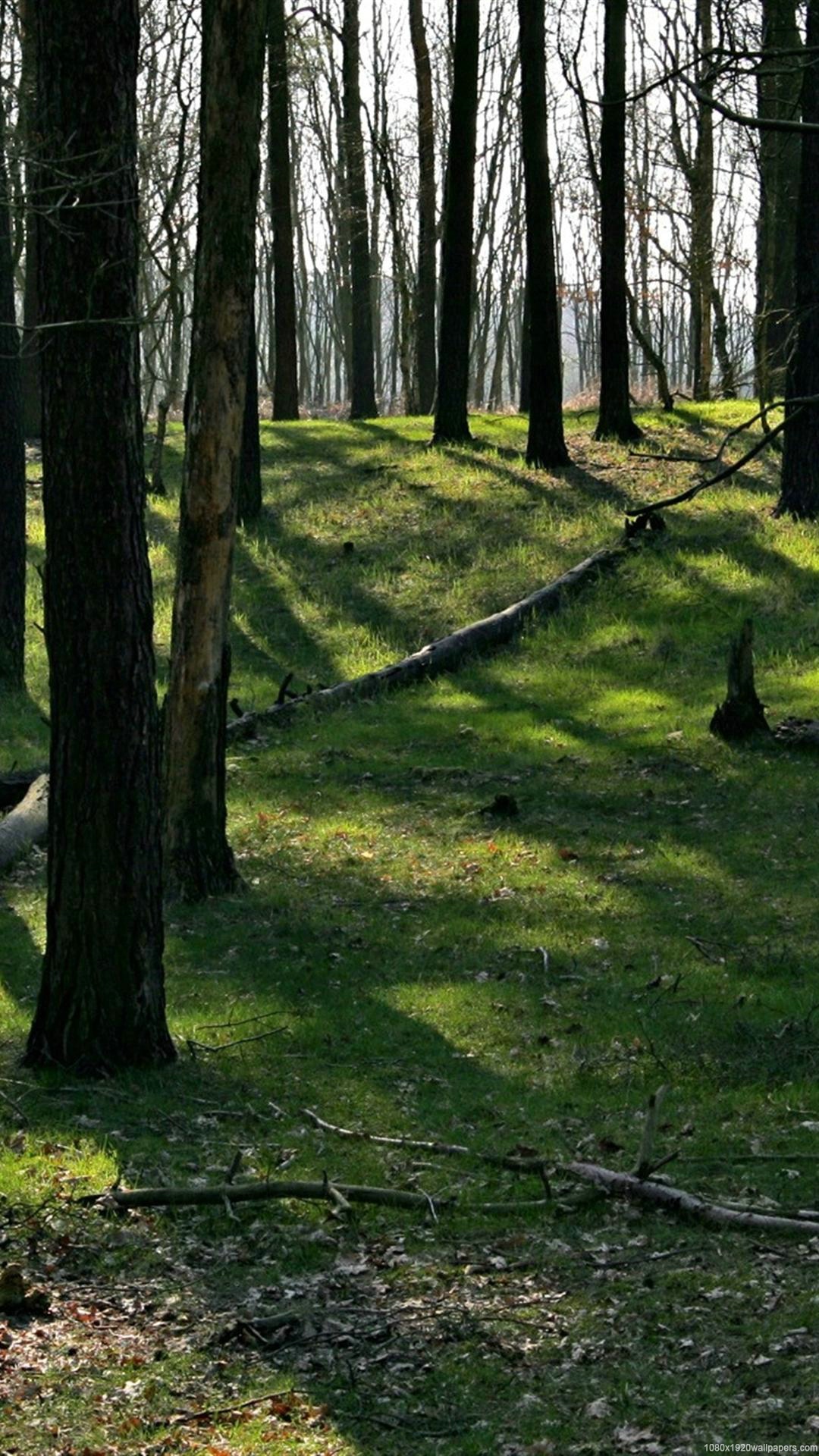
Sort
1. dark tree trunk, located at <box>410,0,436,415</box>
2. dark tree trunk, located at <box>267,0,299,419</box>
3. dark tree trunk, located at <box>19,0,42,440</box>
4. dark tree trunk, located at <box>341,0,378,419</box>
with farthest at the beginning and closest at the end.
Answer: dark tree trunk, located at <box>341,0,378,419</box> → dark tree trunk, located at <box>410,0,436,415</box> → dark tree trunk, located at <box>267,0,299,419</box> → dark tree trunk, located at <box>19,0,42,440</box>

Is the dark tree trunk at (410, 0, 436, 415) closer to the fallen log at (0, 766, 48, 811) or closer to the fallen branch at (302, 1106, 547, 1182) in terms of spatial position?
→ the fallen log at (0, 766, 48, 811)

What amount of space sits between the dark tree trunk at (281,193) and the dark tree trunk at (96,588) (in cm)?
1943

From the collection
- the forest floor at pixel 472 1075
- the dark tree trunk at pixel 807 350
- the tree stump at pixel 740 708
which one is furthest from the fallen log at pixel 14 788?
the dark tree trunk at pixel 807 350

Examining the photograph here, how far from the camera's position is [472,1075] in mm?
7969

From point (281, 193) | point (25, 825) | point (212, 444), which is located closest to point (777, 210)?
point (281, 193)

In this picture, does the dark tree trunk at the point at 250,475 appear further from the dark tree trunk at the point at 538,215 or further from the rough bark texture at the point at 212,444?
the rough bark texture at the point at 212,444

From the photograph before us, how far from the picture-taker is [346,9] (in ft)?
108

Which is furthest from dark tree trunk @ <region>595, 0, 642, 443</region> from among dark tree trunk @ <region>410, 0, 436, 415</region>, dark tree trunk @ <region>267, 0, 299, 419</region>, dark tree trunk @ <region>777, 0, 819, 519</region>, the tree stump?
the tree stump

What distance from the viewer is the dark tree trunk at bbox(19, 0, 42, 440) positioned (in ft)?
23.4

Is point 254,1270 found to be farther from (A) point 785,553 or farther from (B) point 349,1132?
(A) point 785,553

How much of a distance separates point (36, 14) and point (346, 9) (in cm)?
2850

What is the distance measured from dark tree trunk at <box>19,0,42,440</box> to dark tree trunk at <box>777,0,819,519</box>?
8336mm

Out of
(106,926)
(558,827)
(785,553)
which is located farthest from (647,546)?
(106,926)

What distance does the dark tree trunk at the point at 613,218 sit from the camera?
2347 cm
